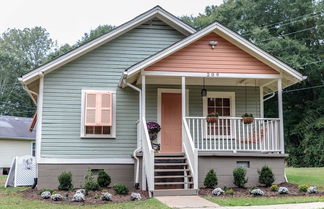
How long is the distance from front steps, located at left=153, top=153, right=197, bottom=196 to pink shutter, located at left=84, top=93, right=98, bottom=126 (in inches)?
101

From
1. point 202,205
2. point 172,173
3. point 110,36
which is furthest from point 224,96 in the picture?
point 202,205

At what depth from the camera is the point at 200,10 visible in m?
36.4

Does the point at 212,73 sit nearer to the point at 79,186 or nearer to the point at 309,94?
the point at 79,186

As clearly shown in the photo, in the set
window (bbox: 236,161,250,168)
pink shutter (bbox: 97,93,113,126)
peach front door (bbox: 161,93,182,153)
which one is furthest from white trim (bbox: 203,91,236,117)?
pink shutter (bbox: 97,93,113,126)

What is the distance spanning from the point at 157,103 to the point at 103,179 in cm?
304

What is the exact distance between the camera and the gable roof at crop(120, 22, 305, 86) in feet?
35.3

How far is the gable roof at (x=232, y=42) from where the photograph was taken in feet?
35.3

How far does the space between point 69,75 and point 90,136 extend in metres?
2.10

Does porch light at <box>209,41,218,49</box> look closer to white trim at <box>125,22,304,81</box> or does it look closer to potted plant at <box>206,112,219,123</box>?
white trim at <box>125,22,304,81</box>

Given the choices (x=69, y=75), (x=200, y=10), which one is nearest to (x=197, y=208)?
(x=69, y=75)

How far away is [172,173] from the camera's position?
10.5 metres

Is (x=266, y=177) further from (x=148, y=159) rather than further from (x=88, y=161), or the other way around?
(x=88, y=161)

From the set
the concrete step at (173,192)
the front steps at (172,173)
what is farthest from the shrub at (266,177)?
the concrete step at (173,192)

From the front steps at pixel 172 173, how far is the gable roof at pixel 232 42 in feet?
8.49
